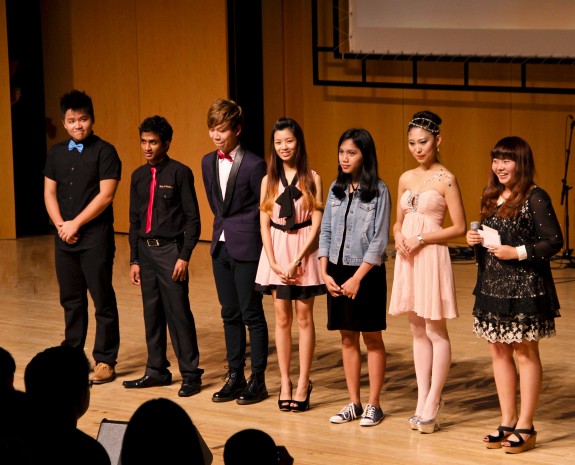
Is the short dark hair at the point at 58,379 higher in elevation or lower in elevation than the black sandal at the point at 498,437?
higher

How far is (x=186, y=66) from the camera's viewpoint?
10.2 m

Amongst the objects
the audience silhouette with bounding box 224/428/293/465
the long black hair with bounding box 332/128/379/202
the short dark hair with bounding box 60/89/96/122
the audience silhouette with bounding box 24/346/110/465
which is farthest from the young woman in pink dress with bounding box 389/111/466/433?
the audience silhouette with bounding box 224/428/293/465

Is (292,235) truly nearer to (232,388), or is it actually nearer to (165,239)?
(165,239)

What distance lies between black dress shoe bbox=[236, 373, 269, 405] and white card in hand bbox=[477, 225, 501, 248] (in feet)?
4.55

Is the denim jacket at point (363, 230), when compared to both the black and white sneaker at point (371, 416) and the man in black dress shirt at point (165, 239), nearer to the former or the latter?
the black and white sneaker at point (371, 416)

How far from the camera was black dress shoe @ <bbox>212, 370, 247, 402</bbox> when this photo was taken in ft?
17.0

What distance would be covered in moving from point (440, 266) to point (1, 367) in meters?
2.22

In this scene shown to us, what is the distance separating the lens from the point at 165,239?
5.30 meters

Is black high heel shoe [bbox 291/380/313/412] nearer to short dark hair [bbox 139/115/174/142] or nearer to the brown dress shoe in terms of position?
the brown dress shoe

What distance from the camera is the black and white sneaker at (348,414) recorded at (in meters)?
4.78

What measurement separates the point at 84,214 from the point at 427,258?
1797mm

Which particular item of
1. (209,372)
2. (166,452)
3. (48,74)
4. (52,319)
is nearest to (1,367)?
(166,452)

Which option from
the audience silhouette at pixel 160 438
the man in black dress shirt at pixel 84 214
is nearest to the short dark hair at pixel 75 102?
the man in black dress shirt at pixel 84 214

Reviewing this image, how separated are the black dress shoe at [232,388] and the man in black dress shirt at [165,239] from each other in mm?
176
